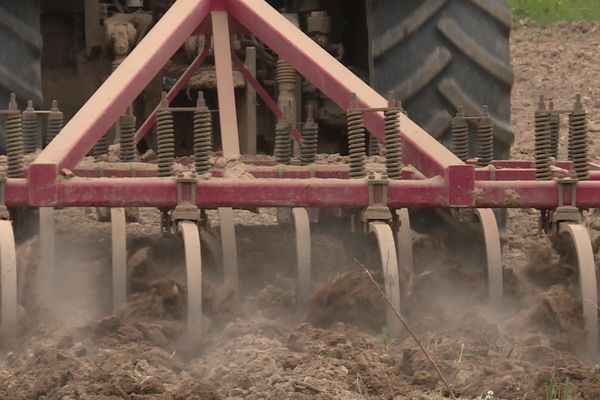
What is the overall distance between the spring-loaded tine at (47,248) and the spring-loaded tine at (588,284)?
153 cm

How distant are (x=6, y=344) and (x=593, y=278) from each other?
161 cm

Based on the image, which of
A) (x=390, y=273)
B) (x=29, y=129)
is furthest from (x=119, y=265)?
(x=29, y=129)

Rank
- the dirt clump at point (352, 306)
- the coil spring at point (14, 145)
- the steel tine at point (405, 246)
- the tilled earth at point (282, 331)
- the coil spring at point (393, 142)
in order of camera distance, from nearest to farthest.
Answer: the tilled earth at point (282, 331) < the dirt clump at point (352, 306) < the coil spring at point (393, 142) < the coil spring at point (14, 145) < the steel tine at point (405, 246)

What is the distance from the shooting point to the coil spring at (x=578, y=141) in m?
4.97

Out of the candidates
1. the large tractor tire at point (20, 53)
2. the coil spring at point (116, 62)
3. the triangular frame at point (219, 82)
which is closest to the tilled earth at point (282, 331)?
the triangular frame at point (219, 82)

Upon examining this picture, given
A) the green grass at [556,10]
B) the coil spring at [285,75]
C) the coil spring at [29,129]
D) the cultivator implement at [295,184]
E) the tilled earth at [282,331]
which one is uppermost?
the green grass at [556,10]

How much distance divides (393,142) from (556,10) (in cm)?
951

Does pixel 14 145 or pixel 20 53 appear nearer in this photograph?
pixel 14 145

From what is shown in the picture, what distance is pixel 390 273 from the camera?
4.63 meters

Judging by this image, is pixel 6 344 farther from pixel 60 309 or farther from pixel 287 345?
pixel 287 345

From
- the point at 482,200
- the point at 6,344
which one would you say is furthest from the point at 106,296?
the point at 482,200

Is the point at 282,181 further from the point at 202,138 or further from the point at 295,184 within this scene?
the point at 202,138

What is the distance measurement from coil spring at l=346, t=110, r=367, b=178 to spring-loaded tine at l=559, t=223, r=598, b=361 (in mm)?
628

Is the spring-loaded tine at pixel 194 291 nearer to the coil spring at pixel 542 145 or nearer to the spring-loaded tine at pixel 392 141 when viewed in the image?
the spring-loaded tine at pixel 392 141
